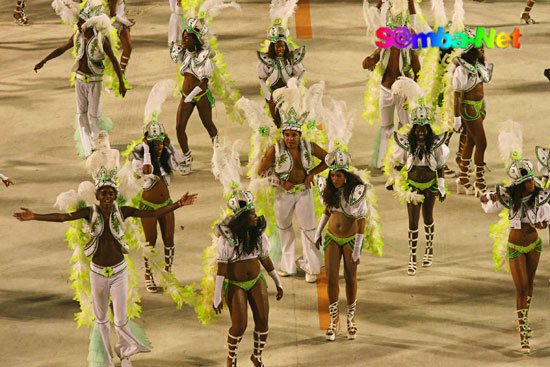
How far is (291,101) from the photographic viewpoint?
12.2m

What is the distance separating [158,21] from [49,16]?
6.11 feet

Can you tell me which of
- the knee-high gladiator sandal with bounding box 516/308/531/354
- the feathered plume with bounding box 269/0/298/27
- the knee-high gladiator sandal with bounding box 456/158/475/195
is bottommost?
the knee-high gladiator sandal with bounding box 516/308/531/354

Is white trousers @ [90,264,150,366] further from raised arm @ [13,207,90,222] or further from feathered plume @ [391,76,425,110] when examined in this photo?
feathered plume @ [391,76,425,110]

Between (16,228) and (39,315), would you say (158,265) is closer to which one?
(39,315)

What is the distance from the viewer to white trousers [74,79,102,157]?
14461mm

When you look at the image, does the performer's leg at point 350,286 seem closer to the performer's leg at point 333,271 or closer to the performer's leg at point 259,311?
the performer's leg at point 333,271

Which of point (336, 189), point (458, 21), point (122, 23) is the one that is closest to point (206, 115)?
point (122, 23)

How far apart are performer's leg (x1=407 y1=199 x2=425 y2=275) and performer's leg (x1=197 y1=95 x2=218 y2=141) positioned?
3049mm

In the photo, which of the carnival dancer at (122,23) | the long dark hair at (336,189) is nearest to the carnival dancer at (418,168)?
the long dark hair at (336,189)

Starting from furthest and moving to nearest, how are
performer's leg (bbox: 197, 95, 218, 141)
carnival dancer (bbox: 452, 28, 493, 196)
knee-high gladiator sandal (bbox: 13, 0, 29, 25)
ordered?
knee-high gladiator sandal (bbox: 13, 0, 29, 25) → performer's leg (bbox: 197, 95, 218, 141) → carnival dancer (bbox: 452, 28, 493, 196)

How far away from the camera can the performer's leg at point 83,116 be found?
47.6ft

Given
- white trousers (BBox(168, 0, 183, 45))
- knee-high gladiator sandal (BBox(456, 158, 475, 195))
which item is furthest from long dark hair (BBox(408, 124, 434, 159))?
white trousers (BBox(168, 0, 183, 45))

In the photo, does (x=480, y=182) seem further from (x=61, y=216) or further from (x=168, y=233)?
(x=61, y=216)

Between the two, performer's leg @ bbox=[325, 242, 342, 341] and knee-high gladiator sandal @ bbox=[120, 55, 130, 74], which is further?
knee-high gladiator sandal @ bbox=[120, 55, 130, 74]
